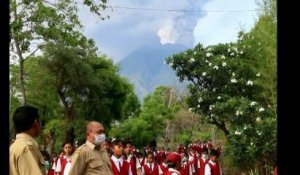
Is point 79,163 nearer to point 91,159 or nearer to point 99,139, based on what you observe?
point 91,159

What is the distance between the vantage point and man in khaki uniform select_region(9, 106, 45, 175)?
12.8 ft

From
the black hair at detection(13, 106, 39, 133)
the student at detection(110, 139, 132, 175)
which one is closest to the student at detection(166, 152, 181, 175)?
the black hair at detection(13, 106, 39, 133)

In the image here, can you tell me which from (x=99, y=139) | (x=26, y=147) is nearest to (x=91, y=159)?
(x=99, y=139)

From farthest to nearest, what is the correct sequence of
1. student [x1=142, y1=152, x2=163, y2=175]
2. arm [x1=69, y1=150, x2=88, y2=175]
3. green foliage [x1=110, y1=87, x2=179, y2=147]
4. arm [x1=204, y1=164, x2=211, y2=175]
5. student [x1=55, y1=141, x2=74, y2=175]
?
green foliage [x1=110, y1=87, x2=179, y2=147] < student [x1=142, y1=152, x2=163, y2=175] < arm [x1=204, y1=164, x2=211, y2=175] < student [x1=55, y1=141, x2=74, y2=175] < arm [x1=69, y1=150, x2=88, y2=175]

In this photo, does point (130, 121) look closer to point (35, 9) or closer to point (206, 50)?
point (206, 50)

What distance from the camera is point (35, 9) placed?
17641 millimetres

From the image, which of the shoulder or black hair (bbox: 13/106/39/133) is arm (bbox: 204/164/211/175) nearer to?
black hair (bbox: 13/106/39/133)

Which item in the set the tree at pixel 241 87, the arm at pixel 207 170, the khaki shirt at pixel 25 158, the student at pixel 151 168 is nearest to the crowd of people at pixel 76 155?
the khaki shirt at pixel 25 158

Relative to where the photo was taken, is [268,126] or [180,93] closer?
[268,126]

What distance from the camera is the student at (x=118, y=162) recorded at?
10.9 meters

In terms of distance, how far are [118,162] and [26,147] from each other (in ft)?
24.8

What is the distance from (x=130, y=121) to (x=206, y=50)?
77.5ft

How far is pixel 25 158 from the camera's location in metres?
3.92
